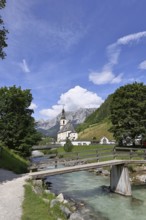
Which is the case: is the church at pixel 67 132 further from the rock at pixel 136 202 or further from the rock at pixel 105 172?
the rock at pixel 136 202

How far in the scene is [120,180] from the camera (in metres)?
25.6

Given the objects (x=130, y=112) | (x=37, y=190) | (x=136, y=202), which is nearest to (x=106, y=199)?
(x=136, y=202)

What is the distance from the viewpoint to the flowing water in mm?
18202

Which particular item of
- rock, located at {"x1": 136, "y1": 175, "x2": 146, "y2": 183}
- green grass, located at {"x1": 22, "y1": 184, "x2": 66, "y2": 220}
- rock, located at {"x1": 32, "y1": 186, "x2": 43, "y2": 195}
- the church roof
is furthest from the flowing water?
the church roof

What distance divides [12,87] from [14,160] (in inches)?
363

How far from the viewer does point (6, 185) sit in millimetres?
17141

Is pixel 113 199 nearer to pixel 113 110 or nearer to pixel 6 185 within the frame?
pixel 6 185

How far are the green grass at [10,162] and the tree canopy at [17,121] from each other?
1.35 meters

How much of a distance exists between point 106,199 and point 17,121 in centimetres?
1420

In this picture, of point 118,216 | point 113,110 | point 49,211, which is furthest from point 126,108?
point 49,211

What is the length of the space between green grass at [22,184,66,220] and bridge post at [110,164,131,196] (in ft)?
39.1

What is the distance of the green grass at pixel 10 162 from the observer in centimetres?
2530

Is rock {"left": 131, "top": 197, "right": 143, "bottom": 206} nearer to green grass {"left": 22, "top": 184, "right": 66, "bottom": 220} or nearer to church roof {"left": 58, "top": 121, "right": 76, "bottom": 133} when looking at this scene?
green grass {"left": 22, "top": 184, "right": 66, "bottom": 220}

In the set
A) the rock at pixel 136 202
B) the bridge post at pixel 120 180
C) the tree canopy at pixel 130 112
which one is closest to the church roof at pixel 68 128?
the tree canopy at pixel 130 112
